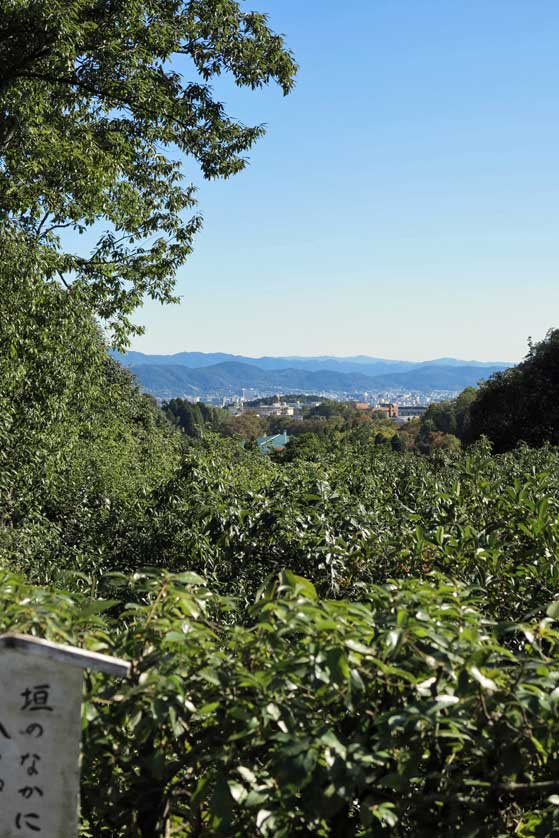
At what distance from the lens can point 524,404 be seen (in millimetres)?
25422

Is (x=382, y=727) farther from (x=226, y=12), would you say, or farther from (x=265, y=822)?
(x=226, y=12)

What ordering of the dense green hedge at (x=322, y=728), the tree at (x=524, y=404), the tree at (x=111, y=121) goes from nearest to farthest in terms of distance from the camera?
the dense green hedge at (x=322, y=728) < the tree at (x=111, y=121) < the tree at (x=524, y=404)

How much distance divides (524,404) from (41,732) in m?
25.1

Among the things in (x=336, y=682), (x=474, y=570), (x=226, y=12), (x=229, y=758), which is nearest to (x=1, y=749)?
(x=229, y=758)

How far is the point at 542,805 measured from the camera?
185cm

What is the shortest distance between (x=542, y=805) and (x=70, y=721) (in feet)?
3.54

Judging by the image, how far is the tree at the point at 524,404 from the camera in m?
24.8

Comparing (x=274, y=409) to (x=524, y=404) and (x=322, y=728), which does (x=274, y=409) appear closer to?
(x=524, y=404)

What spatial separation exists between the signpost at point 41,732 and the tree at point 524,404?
2350cm

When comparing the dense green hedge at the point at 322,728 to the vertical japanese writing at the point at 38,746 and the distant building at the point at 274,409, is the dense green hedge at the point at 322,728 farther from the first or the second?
the distant building at the point at 274,409

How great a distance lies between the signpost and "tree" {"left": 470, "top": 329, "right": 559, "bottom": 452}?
23503 mm

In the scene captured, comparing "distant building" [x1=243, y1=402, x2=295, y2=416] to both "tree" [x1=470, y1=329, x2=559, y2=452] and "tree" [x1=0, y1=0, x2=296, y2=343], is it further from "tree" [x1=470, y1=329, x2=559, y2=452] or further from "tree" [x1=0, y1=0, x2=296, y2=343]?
"tree" [x1=0, y1=0, x2=296, y2=343]

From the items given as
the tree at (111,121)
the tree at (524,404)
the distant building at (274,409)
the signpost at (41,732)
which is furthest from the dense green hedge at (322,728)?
the distant building at (274,409)

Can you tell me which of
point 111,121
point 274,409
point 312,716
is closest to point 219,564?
point 312,716
